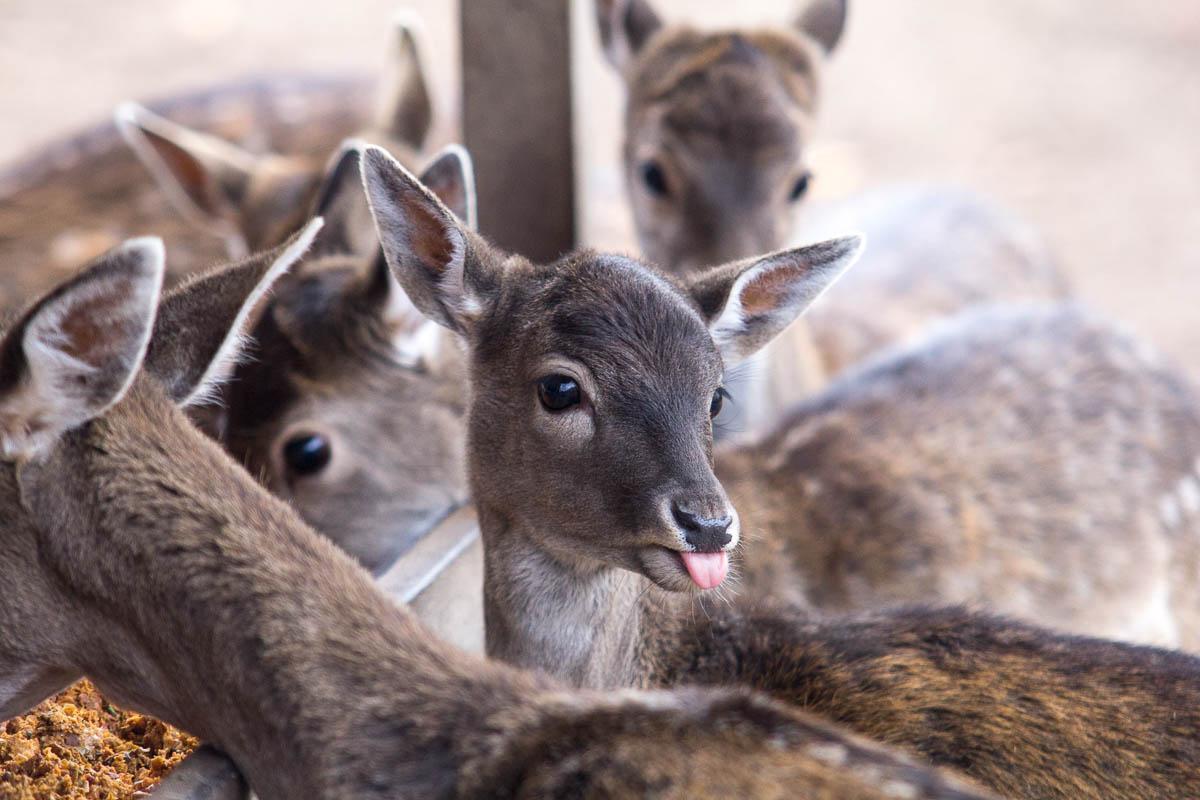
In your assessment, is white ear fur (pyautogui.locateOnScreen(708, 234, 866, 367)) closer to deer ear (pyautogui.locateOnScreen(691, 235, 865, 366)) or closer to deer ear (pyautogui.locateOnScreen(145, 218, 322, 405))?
deer ear (pyautogui.locateOnScreen(691, 235, 865, 366))

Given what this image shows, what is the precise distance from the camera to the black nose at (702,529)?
2.35 meters

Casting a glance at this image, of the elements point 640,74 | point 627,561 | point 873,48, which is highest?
point 627,561

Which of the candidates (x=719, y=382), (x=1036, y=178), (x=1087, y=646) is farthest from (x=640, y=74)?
(x=1036, y=178)

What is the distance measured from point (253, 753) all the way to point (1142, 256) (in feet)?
28.5

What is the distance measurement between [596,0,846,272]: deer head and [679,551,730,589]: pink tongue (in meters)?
1.95

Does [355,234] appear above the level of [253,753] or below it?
below

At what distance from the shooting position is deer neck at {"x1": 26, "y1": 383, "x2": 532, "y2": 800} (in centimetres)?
198

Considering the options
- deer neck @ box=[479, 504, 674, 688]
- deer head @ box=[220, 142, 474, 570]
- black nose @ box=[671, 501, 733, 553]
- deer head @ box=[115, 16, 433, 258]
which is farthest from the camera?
deer head @ box=[115, 16, 433, 258]

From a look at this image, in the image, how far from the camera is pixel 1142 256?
376 inches

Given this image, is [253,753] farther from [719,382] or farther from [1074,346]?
[1074,346]

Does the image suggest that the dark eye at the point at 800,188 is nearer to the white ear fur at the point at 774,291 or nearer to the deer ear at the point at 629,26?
the deer ear at the point at 629,26

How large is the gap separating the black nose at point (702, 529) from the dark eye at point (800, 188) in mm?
2303

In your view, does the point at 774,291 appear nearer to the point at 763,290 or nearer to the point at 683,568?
the point at 763,290

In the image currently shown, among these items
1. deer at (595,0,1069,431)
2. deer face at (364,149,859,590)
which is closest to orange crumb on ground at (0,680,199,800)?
deer face at (364,149,859,590)
